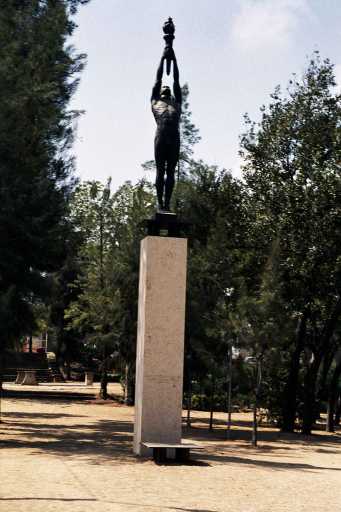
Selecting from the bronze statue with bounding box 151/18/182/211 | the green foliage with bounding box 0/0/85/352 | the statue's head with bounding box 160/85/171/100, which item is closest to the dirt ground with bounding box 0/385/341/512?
the green foliage with bounding box 0/0/85/352

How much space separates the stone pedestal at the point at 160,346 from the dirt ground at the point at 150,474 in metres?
0.80

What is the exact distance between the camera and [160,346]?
15.5m

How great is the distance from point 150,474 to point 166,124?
24.2 ft

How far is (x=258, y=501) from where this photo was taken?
11234 millimetres

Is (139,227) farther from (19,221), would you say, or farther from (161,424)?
(161,424)

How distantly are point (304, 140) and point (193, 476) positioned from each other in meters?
19.0

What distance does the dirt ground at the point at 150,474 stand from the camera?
1047cm

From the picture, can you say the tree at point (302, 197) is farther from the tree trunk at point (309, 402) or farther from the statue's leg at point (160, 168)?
the statue's leg at point (160, 168)

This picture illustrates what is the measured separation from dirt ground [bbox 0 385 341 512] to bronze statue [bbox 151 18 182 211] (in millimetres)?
5621

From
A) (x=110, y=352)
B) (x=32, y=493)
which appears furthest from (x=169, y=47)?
(x=110, y=352)

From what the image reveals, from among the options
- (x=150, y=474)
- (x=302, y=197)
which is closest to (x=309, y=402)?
(x=302, y=197)

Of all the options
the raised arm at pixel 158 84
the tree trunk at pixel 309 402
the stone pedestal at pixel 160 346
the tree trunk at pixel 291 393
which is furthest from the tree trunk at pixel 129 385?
the raised arm at pixel 158 84

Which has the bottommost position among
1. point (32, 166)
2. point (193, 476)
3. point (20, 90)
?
point (193, 476)

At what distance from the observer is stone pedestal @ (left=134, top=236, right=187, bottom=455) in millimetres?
15445
